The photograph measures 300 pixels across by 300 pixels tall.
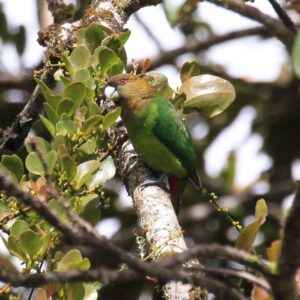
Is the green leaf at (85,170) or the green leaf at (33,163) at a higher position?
the green leaf at (33,163)

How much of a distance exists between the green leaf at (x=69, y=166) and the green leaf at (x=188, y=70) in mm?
838

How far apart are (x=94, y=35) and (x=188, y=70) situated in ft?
1.29

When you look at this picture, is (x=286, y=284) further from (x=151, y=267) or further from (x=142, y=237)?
(x=142, y=237)

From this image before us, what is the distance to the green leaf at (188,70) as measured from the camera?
305cm

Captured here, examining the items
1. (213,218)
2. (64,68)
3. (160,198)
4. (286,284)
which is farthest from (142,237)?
(213,218)

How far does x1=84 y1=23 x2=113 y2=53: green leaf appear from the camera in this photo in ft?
9.50

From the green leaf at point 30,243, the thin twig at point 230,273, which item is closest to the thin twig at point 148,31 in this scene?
the green leaf at point 30,243

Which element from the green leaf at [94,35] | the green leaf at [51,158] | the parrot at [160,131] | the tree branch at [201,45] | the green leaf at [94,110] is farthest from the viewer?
the tree branch at [201,45]

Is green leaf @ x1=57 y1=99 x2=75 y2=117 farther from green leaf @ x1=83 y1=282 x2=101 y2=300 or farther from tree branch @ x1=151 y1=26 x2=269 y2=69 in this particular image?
tree branch @ x1=151 y1=26 x2=269 y2=69

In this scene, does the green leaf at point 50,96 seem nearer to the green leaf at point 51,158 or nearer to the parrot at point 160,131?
the green leaf at point 51,158

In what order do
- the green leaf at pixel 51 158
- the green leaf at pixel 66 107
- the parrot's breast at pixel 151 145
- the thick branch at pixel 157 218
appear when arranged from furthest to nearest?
the parrot's breast at pixel 151 145, the green leaf at pixel 66 107, the green leaf at pixel 51 158, the thick branch at pixel 157 218

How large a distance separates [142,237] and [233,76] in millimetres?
2659

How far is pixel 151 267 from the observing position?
4.02 ft

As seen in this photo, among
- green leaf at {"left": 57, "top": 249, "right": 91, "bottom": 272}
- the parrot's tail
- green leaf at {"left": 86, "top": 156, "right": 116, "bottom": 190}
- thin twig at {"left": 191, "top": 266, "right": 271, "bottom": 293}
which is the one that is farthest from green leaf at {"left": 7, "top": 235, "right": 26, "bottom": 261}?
the parrot's tail
